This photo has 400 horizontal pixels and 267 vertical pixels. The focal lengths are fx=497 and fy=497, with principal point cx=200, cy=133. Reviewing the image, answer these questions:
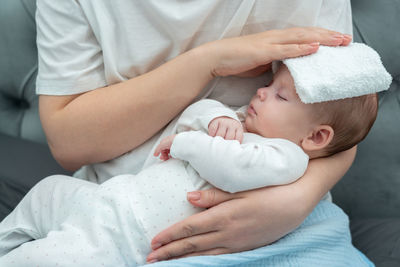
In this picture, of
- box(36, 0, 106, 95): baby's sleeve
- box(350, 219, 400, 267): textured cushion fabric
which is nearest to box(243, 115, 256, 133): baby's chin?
box(36, 0, 106, 95): baby's sleeve

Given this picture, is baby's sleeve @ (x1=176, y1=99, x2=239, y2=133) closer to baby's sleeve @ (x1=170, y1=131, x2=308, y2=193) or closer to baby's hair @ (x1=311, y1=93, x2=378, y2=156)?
baby's sleeve @ (x1=170, y1=131, x2=308, y2=193)

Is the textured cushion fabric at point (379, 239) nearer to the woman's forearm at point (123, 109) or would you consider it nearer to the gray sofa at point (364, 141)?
the gray sofa at point (364, 141)

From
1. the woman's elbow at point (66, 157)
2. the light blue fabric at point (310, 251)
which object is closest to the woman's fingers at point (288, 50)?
the light blue fabric at point (310, 251)

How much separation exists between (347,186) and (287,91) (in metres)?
0.64

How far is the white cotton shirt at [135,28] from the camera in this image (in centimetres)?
96

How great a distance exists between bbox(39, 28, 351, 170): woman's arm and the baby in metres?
0.05

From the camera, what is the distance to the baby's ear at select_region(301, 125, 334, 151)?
0.89 m

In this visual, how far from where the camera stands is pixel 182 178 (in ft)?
2.83

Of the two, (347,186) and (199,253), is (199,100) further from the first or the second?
(347,186)

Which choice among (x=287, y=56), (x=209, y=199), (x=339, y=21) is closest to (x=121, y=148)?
(x=209, y=199)

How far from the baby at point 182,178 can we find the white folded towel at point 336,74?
0.13ft

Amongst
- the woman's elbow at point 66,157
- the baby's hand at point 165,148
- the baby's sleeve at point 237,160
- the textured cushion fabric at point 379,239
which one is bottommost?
the textured cushion fabric at point 379,239

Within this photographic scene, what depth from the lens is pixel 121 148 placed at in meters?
1.00

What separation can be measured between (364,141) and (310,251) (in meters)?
0.57
